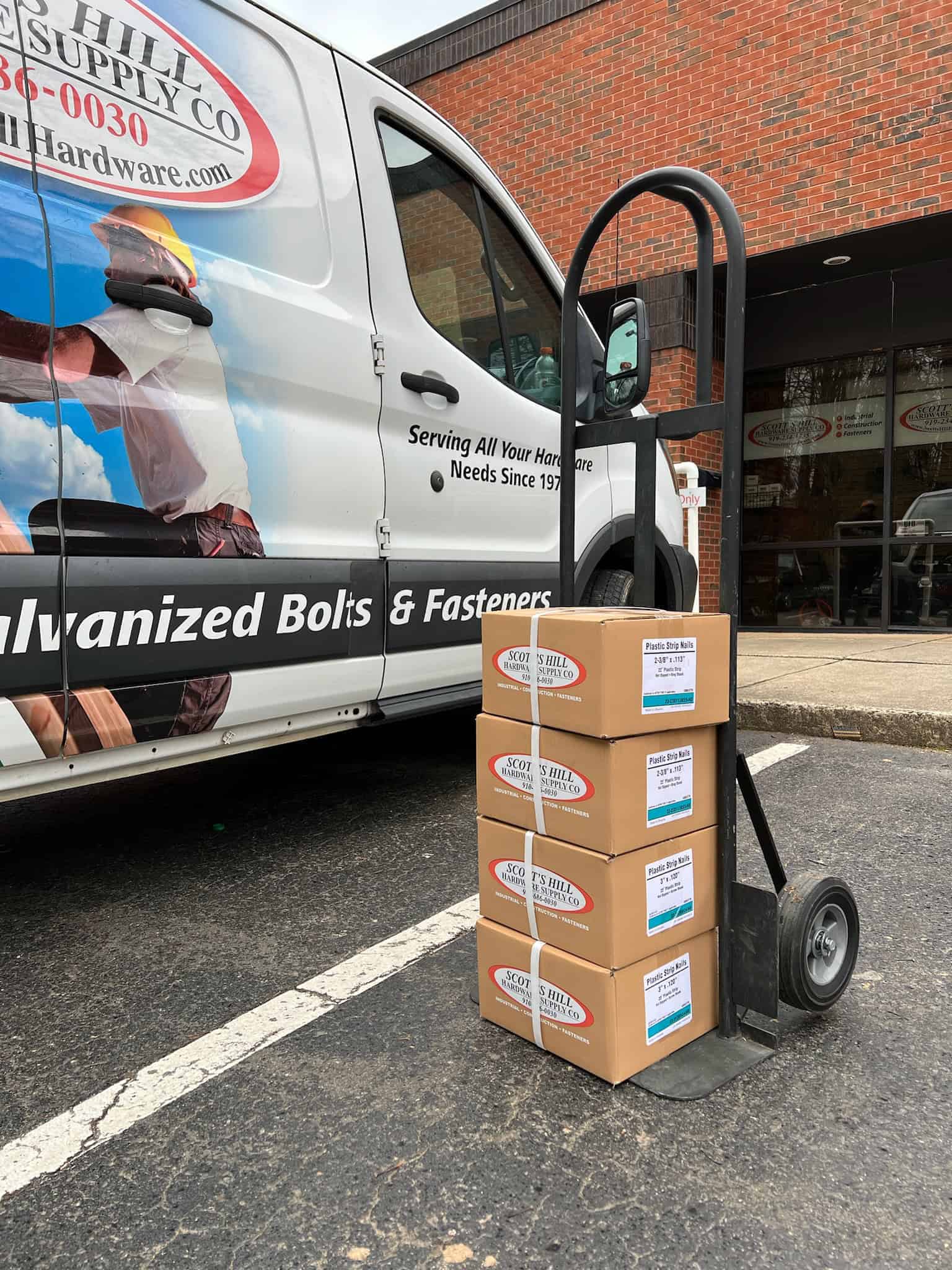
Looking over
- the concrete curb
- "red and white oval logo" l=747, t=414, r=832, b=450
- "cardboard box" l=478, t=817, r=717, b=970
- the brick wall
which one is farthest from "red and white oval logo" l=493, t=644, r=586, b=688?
"red and white oval logo" l=747, t=414, r=832, b=450

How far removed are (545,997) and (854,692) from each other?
4.11 meters

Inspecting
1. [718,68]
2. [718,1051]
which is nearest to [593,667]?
[718,1051]

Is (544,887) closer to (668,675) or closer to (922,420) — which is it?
(668,675)

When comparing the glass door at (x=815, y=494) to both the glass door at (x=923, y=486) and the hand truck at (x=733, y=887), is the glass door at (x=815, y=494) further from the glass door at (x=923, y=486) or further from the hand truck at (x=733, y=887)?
the hand truck at (x=733, y=887)

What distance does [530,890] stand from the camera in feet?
6.38

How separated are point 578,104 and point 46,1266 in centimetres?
1037

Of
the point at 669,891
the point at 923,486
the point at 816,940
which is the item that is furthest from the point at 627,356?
the point at 923,486

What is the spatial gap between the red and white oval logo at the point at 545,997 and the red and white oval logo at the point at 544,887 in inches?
6.5

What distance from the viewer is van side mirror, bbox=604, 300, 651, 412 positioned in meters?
2.17

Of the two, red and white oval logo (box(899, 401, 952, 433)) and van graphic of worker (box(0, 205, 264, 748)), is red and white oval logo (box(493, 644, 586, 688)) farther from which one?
red and white oval logo (box(899, 401, 952, 433))

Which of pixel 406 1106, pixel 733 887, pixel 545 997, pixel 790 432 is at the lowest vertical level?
pixel 406 1106

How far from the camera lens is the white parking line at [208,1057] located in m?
1.64

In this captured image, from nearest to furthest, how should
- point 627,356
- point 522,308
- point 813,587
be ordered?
1. point 627,356
2. point 522,308
3. point 813,587

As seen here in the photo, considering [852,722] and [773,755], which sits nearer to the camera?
[773,755]
